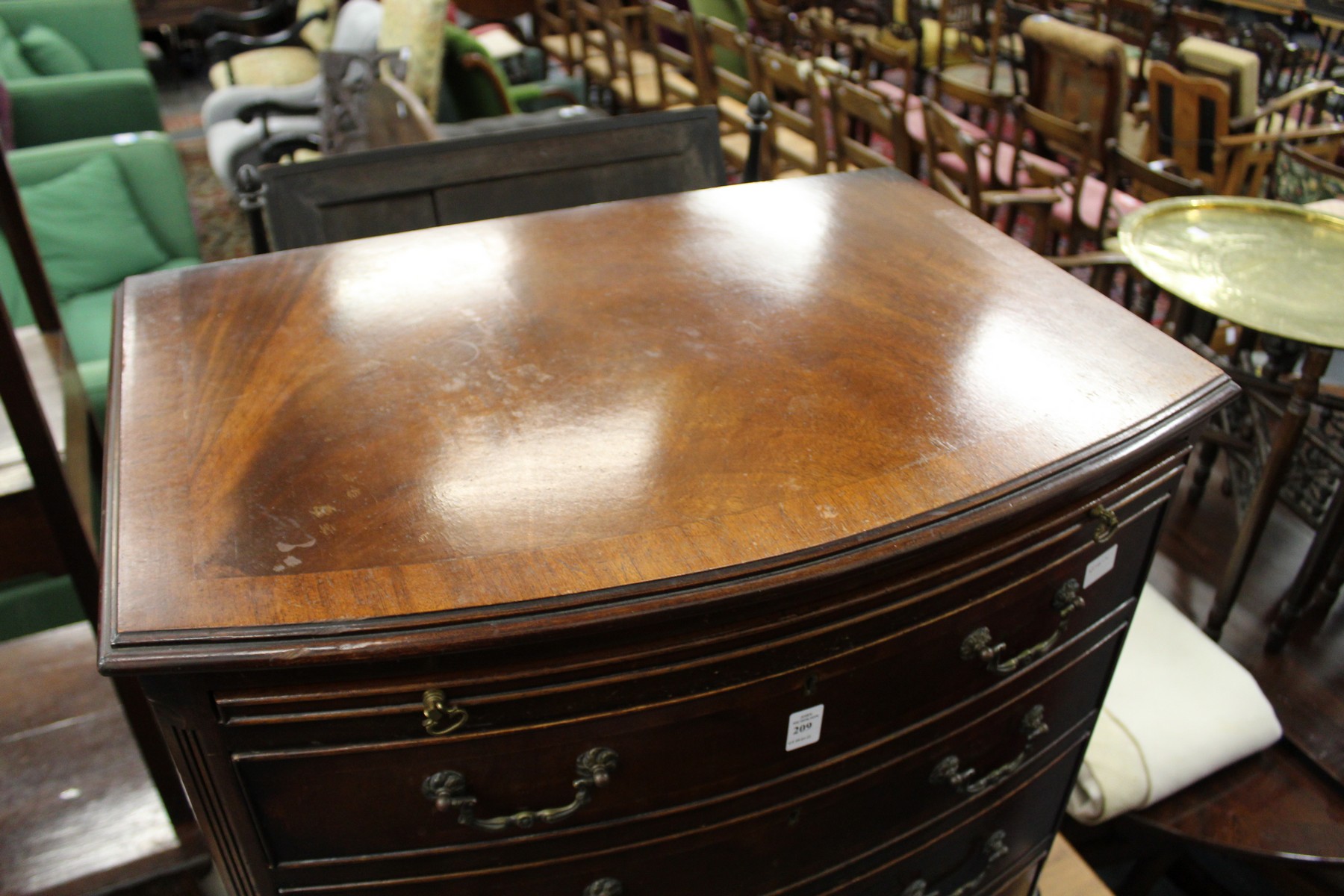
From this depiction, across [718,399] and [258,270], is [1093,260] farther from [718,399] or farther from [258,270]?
[258,270]

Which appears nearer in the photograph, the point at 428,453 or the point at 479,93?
the point at 428,453

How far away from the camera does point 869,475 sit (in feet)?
2.38

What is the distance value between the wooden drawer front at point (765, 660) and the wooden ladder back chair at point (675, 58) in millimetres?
3347

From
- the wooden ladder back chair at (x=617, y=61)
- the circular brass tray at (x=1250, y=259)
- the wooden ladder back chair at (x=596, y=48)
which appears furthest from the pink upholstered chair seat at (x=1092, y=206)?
the wooden ladder back chair at (x=596, y=48)

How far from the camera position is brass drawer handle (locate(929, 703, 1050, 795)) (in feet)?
2.98

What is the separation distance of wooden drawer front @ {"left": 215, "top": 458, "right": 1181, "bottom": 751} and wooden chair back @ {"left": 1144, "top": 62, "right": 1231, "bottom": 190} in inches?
106

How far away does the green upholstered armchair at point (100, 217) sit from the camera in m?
2.62

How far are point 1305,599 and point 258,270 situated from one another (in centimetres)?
179

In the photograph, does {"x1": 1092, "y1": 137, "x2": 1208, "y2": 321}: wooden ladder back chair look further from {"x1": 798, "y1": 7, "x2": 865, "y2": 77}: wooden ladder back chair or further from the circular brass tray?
{"x1": 798, "y1": 7, "x2": 865, "y2": 77}: wooden ladder back chair

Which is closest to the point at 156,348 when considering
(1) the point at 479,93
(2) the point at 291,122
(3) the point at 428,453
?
(3) the point at 428,453

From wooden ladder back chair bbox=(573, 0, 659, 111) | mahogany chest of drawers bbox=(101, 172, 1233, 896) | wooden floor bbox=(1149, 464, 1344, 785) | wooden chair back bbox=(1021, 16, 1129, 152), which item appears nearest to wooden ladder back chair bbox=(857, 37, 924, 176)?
wooden chair back bbox=(1021, 16, 1129, 152)

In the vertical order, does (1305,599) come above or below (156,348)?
below

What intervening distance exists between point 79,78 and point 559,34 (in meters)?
3.00

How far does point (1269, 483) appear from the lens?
1523mm
